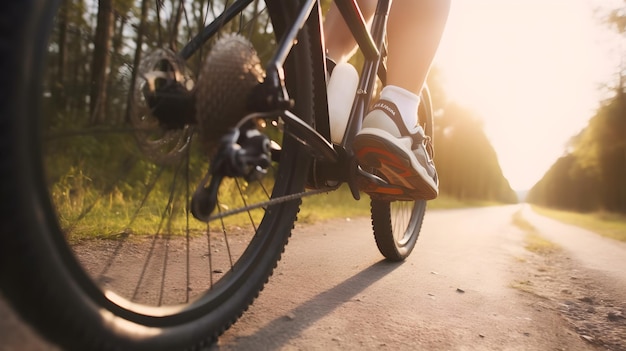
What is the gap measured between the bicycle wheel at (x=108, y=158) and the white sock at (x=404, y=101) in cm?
46

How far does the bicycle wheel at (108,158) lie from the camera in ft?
1.87

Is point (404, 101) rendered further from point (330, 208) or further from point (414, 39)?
point (330, 208)

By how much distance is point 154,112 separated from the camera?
94cm

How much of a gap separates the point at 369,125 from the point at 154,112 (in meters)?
0.82

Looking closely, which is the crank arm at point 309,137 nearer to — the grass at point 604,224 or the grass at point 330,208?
the grass at point 330,208

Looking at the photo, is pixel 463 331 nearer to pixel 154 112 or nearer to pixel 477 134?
pixel 154 112

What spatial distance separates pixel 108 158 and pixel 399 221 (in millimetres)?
1556

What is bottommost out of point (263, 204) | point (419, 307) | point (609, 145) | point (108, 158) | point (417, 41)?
point (419, 307)

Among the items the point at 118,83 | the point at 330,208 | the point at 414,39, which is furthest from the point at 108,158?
the point at 330,208

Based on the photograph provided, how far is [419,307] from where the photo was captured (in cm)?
149

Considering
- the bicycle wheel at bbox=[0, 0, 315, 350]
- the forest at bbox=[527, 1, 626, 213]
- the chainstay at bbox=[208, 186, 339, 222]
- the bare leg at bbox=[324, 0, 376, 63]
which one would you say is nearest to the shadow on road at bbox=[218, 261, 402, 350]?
the bicycle wheel at bbox=[0, 0, 315, 350]

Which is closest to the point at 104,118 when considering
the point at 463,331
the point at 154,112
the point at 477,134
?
the point at 154,112

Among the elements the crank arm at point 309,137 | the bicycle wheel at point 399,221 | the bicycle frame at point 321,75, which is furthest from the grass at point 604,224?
the crank arm at point 309,137

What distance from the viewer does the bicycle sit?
0.58m
